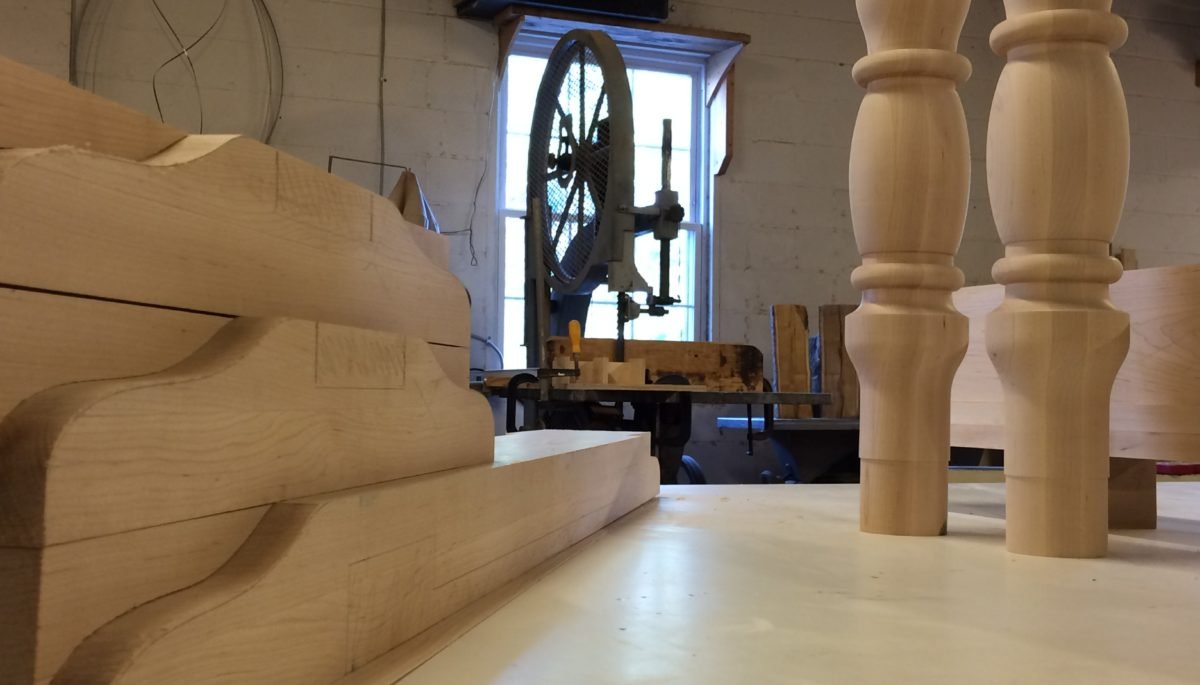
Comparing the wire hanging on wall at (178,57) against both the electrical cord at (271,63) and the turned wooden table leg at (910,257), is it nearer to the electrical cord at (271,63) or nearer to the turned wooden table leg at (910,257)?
the electrical cord at (271,63)

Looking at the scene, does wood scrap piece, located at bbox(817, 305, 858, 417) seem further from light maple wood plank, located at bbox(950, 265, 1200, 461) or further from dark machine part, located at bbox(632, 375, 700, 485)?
light maple wood plank, located at bbox(950, 265, 1200, 461)

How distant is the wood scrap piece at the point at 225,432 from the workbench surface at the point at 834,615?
91 millimetres

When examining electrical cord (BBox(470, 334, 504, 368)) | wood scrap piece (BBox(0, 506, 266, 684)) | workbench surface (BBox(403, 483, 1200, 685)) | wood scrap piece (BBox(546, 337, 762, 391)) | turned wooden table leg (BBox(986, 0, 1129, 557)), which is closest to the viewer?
wood scrap piece (BBox(0, 506, 266, 684))

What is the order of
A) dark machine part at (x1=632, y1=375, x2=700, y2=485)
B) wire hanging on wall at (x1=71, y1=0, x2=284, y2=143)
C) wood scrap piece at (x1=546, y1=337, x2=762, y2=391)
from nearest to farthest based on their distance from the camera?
dark machine part at (x1=632, y1=375, x2=700, y2=485) < wood scrap piece at (x1=546, y1=337, x2=762, y2=391) < wire hanging on wall at (x1=71, y1=0, x2=284, y2=143)

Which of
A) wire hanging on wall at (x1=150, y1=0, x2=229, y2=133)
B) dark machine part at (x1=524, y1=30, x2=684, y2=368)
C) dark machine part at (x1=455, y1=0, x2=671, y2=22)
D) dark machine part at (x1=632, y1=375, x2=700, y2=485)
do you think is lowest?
dark machine part at (x1=632, y1=375, x2=700, y2=485)

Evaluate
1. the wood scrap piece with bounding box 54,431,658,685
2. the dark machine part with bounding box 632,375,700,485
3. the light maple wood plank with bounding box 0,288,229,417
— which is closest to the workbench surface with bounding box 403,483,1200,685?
the wood scrap piece with bounding box 54,431,658,685

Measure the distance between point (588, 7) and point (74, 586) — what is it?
11.1 ft

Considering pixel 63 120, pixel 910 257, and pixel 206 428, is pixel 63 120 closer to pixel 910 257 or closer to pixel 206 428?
pixel 206 428

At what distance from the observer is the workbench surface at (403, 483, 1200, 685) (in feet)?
1.17

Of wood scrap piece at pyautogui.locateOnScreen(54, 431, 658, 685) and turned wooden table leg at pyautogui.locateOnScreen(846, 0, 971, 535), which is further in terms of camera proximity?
turned wooden table leg at pyautogui.locateOnScreen(846, 0, 971, 535)

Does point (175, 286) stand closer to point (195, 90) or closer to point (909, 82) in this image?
point (909, 82)

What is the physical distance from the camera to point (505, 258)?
3602 mm

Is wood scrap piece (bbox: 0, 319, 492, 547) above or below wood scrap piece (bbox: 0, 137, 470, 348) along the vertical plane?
below

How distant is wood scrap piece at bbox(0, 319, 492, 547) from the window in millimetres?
3095
